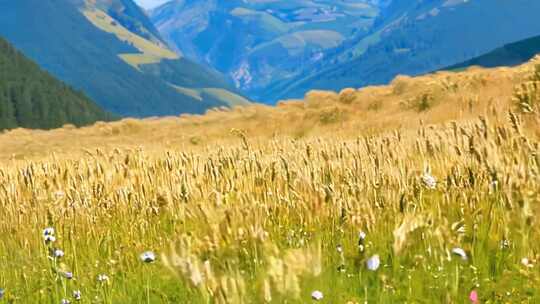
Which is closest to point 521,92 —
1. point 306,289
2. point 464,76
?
point 306,289

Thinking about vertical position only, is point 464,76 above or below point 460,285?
above

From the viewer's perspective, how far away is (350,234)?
4406 mm

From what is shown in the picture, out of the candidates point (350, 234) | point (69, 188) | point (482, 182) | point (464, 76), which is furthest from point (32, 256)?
point (464, 76)

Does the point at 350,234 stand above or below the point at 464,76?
below

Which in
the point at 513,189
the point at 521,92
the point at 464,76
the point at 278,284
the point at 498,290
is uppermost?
the point at 464,76

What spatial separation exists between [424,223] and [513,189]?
502 mm

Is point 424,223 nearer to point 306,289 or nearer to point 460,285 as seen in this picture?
point 460,285

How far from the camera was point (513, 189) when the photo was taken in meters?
3.59

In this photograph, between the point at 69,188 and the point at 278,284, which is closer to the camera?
the point at 278,284

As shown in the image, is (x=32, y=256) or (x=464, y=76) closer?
(x=32, y=256)

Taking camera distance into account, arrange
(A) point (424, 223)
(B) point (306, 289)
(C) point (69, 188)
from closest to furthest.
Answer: (B) point (306, 289) < (A) point (424, 223) < (C) point (69, 188)

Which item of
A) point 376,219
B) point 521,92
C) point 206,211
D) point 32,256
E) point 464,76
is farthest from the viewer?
point 464,76

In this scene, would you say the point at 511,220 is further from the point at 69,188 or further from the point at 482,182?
the point at 69,188

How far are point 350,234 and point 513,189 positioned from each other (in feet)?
3.72
